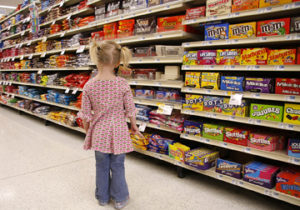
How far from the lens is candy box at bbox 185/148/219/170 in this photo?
2357 mm

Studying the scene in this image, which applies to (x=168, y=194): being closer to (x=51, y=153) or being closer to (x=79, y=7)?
(x=51, y=153)

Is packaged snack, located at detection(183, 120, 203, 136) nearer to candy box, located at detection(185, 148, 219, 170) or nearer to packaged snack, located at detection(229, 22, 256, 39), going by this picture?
candy box, located at detection(185, 148, 219, 170)

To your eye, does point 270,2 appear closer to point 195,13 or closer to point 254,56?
point 254,56

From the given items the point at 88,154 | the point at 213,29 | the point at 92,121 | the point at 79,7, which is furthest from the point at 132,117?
the point at 79,7

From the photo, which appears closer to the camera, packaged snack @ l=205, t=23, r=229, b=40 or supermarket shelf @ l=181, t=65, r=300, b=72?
supermarket shelf @ l=181, t=65, r=300, b=72

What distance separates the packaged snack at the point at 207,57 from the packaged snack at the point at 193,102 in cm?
35

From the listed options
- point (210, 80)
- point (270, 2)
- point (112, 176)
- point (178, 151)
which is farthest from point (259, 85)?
point (112, 176)

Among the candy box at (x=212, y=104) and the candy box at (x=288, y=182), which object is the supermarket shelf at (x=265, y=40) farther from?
the candy box at (x=288, y=182)

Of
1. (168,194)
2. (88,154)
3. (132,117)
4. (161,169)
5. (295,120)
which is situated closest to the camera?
(295,120)

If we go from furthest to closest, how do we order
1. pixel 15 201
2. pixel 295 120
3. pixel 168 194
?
pixel 168 194 → pixel 15 201 → pixel 295 120

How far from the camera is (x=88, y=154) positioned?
347 centimetres

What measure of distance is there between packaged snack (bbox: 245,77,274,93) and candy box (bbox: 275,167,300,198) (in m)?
0.69

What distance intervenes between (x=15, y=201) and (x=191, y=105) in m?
1.93

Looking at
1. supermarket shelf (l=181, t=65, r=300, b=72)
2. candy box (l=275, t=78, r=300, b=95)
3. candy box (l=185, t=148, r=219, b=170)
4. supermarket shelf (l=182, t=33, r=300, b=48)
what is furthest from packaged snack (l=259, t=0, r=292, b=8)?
candy box (l=185, t=148, r=219, b=170)
